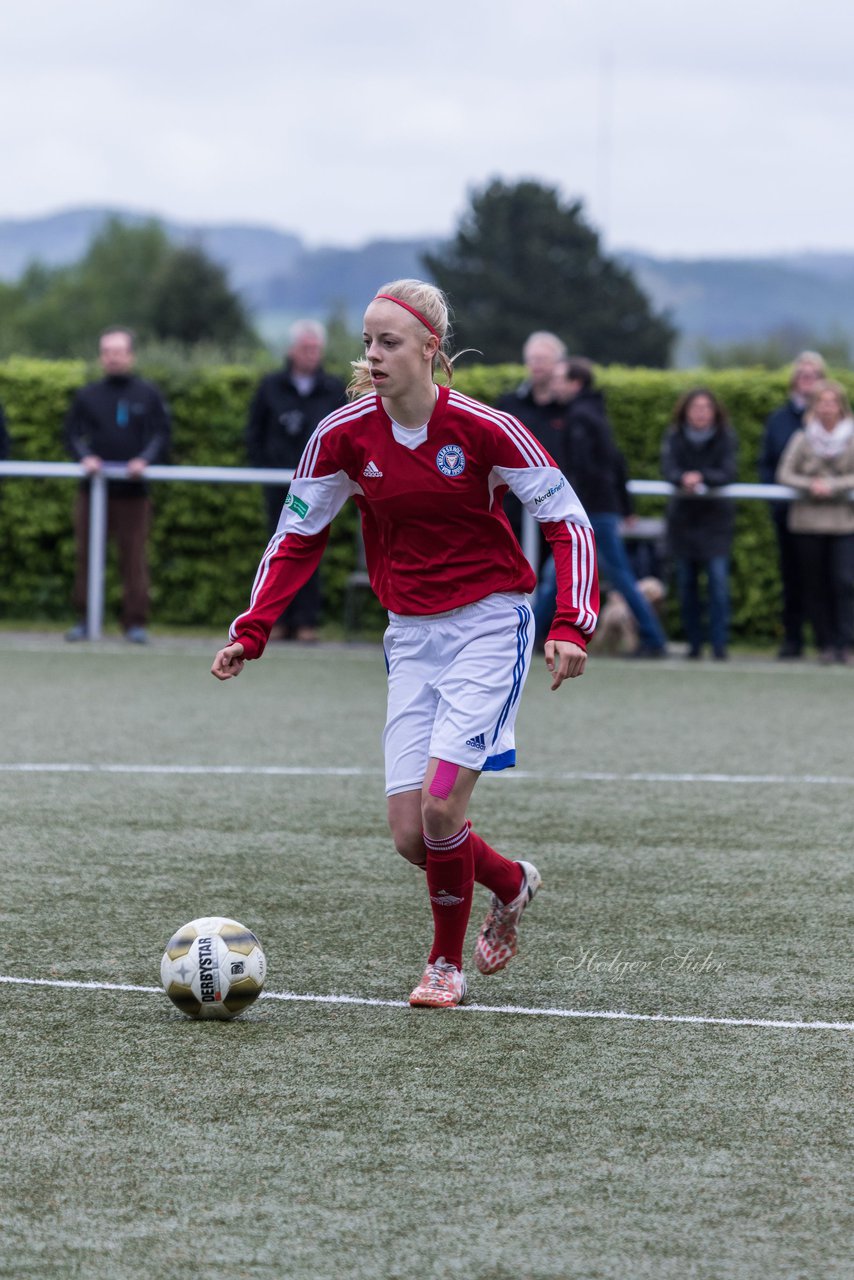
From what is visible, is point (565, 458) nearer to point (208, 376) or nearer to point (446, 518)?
point (208, 376)

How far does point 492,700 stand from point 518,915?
0.65 metres

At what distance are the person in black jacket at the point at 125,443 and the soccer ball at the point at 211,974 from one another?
9.52 m

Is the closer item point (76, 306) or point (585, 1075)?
point (585, 1075)

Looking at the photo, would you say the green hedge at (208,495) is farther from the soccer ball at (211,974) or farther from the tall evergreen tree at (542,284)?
the tall evergreen tree at (542,284)

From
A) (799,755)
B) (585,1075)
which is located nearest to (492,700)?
(585,1075)

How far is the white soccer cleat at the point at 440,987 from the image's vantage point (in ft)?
15.2

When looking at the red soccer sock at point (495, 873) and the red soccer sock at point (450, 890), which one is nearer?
the red soccer sock at point (450, 890)

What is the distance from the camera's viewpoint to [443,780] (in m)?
4.69

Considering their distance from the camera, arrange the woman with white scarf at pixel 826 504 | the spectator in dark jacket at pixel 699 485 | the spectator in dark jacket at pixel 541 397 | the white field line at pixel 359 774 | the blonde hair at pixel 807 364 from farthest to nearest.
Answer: the blonde hair at pixel 807 364 → the spectator in dark jacket at pixel 699 485 → the woman with white scarf at pixel 826 504 → the spectator in dark jacket at pixel 541 397 → the white field line at pixel 359 774

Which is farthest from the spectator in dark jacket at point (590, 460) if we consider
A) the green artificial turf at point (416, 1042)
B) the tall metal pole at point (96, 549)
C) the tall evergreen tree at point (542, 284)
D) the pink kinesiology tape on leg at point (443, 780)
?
the tall evergreen tree at point (542, 284)

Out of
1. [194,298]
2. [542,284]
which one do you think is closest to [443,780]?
[542,284]

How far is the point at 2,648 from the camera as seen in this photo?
13.9 metres

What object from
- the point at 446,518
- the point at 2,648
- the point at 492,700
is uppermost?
the point at 446,518

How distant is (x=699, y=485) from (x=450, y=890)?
356 inches
